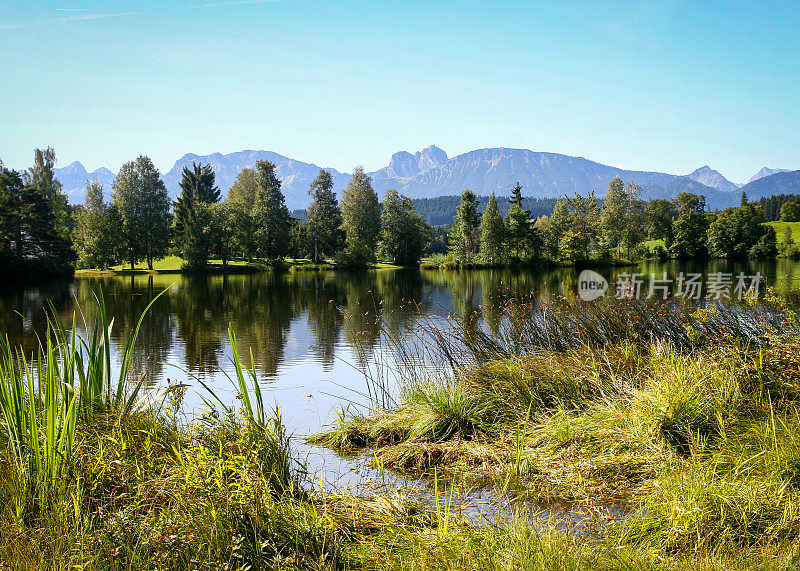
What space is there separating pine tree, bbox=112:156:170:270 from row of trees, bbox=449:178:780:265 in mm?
32701

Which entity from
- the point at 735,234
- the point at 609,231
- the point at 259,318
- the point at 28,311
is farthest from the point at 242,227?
the point at 735,234

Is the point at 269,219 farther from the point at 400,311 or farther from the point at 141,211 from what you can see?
the point at 400,311

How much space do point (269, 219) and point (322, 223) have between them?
23.9 ft

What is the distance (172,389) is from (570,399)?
192 inches

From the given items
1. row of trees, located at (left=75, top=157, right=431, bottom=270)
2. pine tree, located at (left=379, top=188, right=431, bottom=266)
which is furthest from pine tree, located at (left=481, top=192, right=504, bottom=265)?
row of trees, located at (left=75, top=157, right=431, bottom=270)

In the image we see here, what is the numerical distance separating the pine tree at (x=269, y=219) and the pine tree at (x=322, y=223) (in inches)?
143

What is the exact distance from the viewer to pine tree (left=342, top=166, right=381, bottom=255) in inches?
2564

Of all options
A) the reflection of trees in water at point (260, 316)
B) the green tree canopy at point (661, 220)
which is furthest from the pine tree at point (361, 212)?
the green tree canopy at point (661, 220)

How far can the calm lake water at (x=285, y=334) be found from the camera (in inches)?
373

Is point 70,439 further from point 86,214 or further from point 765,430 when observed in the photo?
point 86,214

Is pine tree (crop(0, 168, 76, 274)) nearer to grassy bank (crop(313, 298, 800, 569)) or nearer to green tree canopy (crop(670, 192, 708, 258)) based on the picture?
grassy bank (crop(313, 298, 800, 569))

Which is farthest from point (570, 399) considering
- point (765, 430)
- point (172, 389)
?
point (172, 389)

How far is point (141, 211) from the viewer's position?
5644 cm

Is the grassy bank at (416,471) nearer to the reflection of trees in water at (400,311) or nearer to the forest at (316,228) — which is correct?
the reflection of trees in water at (400,311)
